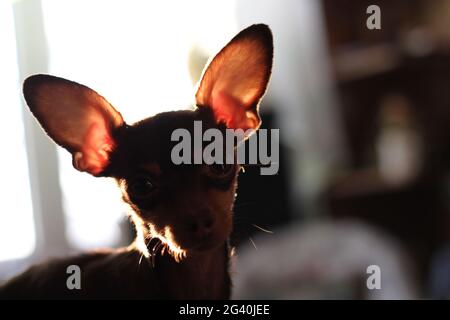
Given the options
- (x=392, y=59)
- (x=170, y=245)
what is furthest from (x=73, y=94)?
(x=392, y=59)

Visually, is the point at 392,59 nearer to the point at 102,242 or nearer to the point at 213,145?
the point at 102,242

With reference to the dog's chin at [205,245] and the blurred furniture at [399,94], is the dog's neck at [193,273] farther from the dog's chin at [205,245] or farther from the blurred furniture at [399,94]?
the blurred furniture at [399,94]

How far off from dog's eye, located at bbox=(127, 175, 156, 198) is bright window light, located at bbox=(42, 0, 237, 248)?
0.05 meters

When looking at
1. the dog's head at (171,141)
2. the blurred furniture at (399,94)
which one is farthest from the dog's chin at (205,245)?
the blurred furniture at (399,94)

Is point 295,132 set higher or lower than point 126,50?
lower

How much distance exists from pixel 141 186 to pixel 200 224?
5 cm

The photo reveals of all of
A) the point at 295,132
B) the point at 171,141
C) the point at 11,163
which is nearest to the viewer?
the point at 171,141

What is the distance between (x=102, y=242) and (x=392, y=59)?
1.74m

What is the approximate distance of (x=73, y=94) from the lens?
41cm

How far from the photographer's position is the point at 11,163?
1.74 ft

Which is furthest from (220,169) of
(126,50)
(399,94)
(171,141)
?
(399,94)

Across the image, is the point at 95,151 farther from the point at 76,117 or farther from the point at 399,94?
the point at 399,94

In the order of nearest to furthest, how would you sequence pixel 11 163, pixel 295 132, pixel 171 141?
pixel 171 141
pixel 11 163
pixel 295 132

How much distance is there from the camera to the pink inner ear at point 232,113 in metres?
0.46
